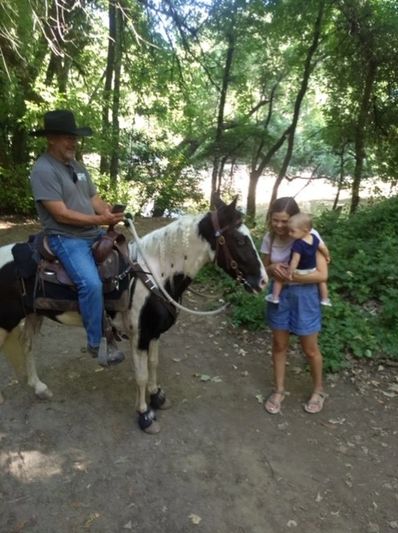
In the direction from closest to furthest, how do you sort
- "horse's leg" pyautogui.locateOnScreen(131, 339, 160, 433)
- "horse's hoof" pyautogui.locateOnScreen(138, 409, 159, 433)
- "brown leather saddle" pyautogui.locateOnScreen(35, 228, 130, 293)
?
1. "brown leather saddle" pyautogui.locateOnScreen(35, 228, 130, 293)
2. "horse's leg" pyautogui.locateOnScreen(131, 339, 160, 433)
3. "horse's hoof" pyautogui.locateOnScreen(138, 409, 159, 433)

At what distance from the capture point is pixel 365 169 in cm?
1444

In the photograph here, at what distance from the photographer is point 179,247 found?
10.8 feet

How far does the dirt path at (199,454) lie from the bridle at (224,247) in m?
1.50

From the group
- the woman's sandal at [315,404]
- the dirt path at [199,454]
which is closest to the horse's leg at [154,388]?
the dirt path at [199,454]

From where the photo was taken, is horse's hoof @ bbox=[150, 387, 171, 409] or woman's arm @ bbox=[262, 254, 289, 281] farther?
horse's hoof @ bbox=[150, 387, 171, 409]

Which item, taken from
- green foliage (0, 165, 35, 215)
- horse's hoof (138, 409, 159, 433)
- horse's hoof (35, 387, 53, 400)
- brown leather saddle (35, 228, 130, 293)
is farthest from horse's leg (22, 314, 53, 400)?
green foliage (0, 165, 35, 215)

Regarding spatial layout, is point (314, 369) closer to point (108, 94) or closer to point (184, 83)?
point (184, 83)

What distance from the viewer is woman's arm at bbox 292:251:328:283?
11.6ft

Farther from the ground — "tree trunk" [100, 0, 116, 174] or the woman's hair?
"tree trunk" [100, 0, 116, 174]

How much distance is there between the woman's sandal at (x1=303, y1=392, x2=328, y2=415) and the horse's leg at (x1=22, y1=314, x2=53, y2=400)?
2509 millimetres

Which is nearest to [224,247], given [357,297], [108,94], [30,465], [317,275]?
[317,275]

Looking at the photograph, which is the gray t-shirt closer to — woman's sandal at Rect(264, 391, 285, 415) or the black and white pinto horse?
the black and white pinto horse

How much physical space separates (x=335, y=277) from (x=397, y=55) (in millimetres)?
8750

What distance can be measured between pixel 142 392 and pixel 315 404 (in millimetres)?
1680
